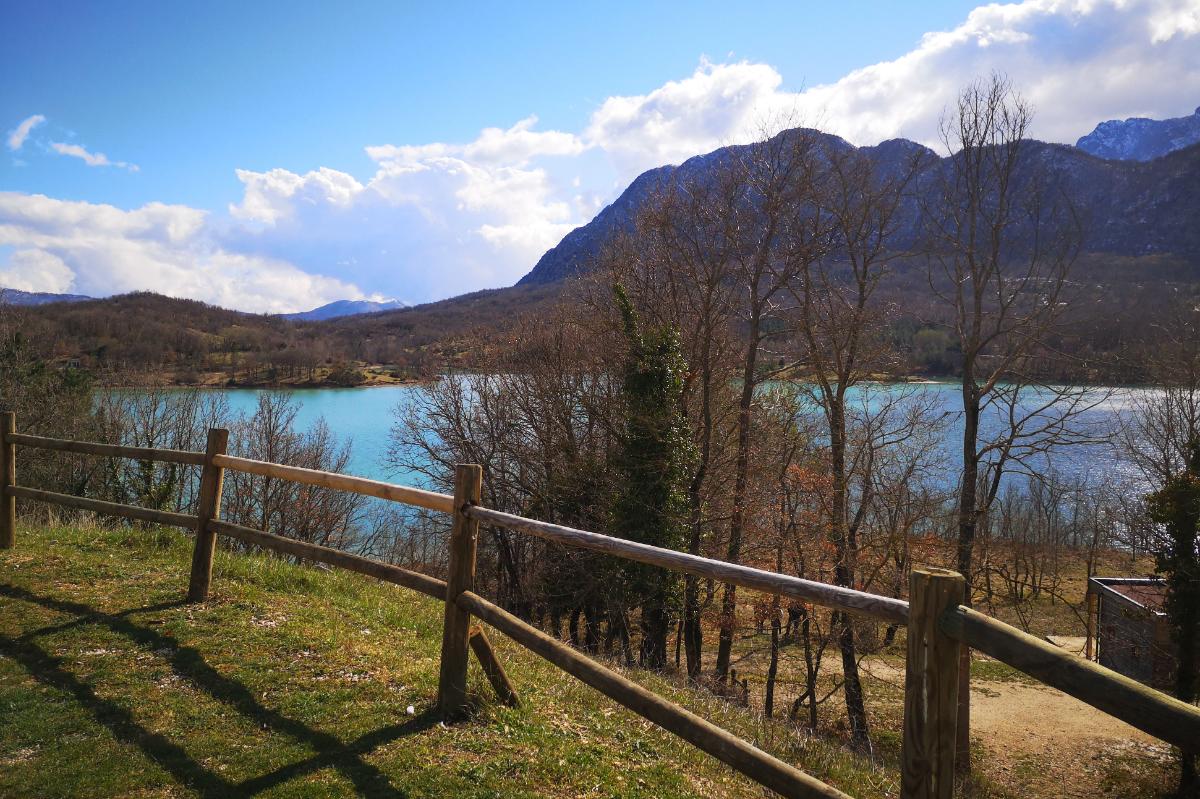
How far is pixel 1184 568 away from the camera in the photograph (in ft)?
54.0

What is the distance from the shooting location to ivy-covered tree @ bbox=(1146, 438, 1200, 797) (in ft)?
53.5

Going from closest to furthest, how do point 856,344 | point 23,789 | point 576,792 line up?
point 23,789, point 576,792, point 856,344

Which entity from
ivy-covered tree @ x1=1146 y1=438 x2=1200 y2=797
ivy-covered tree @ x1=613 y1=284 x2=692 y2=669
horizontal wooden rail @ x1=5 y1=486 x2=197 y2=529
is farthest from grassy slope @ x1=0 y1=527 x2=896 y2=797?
ivy-covered tree @ x1=1146 y1=438 x2=1200 y2=797

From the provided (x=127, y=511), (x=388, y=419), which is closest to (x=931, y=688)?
(x=127, y=511)

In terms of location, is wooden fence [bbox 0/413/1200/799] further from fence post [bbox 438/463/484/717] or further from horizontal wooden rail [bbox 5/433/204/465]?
horizontal wooden rail [bbox 5/433/204/465]

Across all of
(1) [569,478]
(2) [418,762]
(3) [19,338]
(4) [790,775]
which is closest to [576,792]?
(2) [418,762]

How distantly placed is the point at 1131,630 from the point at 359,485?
28152 millimetres

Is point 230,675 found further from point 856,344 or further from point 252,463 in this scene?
point 856,344

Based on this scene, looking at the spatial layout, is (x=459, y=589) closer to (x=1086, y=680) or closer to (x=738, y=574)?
(x=738, y=574)

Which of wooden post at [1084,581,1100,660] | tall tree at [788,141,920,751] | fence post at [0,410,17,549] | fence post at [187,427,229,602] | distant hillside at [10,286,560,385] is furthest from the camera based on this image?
distant hillside at [10,286,560,385]

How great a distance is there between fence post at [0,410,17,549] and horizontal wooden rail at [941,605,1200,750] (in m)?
8.84

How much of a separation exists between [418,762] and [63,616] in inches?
147

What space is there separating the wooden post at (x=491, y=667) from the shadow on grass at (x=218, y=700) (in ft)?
1.33

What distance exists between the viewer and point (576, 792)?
3.62 m
